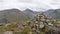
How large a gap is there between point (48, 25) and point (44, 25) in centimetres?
137

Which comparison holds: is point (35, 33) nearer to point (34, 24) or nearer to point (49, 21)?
point (34, 24)

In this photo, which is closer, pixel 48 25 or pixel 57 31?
pixel 57 31

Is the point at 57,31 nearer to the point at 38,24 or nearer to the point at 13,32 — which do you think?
the point at 38,24

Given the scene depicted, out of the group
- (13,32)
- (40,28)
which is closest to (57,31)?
(40,28)

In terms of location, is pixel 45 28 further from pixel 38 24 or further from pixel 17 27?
pixel 17 27

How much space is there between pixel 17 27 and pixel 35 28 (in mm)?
4122

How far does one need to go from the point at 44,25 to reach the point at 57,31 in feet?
10.7

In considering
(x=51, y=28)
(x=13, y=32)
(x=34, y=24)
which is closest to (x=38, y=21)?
(x=34, y=24)

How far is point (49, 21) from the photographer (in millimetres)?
39062

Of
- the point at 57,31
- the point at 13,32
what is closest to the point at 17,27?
the point at 13,32

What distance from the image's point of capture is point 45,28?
36125 mm

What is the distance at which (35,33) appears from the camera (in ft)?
114

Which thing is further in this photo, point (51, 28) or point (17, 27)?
point (17, 27)

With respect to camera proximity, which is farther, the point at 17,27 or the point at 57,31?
the point at 17,27
